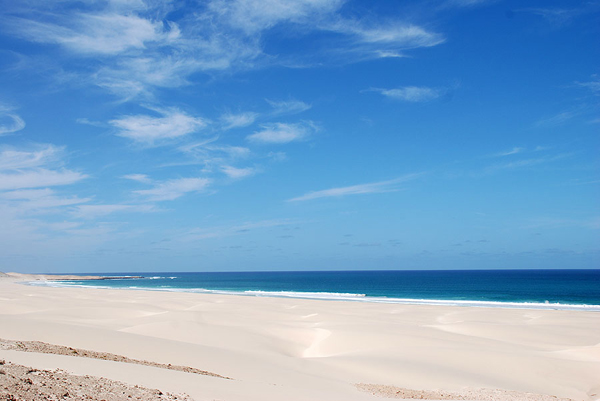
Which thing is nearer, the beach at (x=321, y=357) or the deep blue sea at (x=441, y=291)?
the beach at (x=321, y=357)

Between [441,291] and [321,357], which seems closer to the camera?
[321,357]

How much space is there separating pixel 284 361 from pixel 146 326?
32.2 feet

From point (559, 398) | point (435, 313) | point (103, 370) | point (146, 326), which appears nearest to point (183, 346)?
point (103, 370)

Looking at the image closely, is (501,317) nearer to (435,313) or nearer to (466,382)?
(435,313)

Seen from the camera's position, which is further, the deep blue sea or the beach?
the deep blue sea

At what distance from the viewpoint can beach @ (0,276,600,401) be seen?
7836 mm

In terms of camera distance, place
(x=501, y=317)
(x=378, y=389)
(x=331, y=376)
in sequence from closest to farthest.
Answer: (x=378, y=389) → (x=331, y=376) → (x=501, y=317)

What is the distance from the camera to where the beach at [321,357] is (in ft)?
25.7

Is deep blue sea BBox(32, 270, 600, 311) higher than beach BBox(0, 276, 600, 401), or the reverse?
beach BBox(0, 276, 600, 401)

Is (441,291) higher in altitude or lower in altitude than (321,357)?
lower

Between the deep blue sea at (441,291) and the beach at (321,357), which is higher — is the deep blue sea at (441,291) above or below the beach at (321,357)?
below

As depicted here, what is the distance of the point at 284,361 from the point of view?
12.5 m

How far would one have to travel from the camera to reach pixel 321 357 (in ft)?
45.0

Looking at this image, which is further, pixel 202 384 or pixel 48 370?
pixel 202 384
